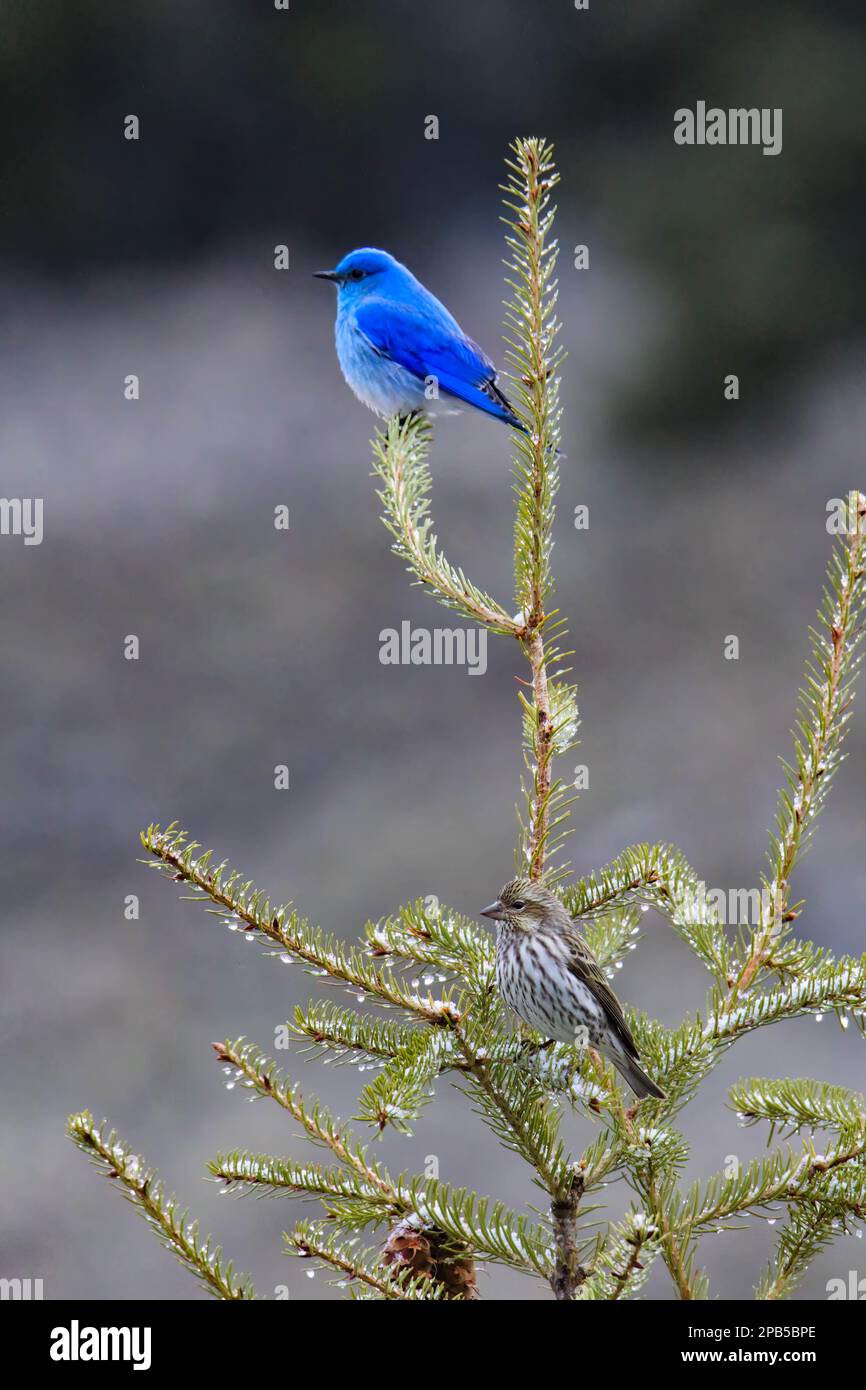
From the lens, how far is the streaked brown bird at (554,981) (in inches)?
27.0

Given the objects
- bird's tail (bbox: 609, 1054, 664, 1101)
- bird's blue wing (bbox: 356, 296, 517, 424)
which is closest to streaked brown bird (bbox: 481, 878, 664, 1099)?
bird's tail (bbox: 609, 1054, 664, 1101)

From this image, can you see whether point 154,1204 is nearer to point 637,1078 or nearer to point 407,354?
point 637,1078

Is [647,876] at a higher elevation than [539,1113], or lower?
higher

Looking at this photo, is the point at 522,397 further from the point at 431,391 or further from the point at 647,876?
the point at 431,391

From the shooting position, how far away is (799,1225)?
673 mm

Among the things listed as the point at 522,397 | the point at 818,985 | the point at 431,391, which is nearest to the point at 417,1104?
the point at 818,985

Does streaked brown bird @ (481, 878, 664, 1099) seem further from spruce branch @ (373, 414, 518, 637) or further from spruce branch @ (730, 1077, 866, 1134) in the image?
spruce branch @ (373, 414, 518, 637)

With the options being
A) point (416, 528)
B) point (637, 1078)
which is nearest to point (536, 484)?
point (416, 528)

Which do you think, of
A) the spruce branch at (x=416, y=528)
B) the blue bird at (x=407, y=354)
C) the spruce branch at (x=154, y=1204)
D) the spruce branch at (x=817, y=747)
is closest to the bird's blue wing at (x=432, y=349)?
the blue bird at (x=407, y=354)

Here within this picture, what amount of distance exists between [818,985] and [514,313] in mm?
438

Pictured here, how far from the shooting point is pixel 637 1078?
0.69 meters

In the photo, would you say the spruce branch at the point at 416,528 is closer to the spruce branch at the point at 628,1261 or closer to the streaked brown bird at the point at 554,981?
the streaked brown bird at the point at 554,981

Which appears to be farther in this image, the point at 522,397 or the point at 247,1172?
the point at 522,397

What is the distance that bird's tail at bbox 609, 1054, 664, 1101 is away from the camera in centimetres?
67
